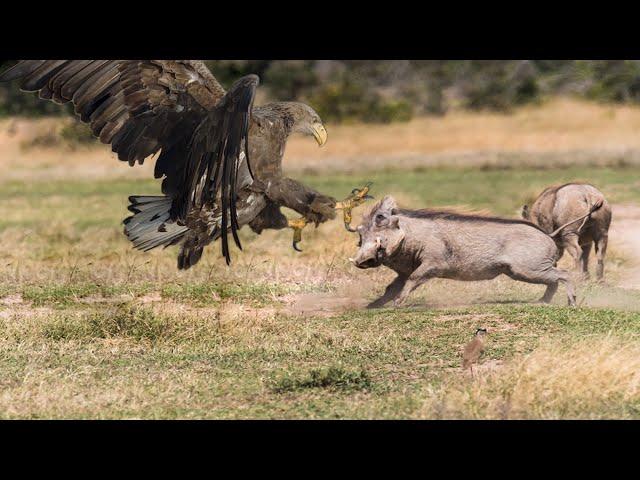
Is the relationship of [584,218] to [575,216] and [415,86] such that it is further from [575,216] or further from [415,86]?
[415,86]

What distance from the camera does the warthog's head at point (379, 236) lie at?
33.2 ft

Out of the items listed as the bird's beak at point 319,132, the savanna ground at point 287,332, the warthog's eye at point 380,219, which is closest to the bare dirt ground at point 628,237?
the savanna ground at point 287,332

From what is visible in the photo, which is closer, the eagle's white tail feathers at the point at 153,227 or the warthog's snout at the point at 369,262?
the eagle's white tail feathers at the point at 153,227

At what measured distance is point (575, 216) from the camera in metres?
11.2

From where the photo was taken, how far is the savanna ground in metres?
7.32

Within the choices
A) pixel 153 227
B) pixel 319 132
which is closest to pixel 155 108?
pixel 153 227

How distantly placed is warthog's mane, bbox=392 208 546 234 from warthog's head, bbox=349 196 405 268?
13 centimetres

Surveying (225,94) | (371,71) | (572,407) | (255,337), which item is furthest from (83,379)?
(371,71)

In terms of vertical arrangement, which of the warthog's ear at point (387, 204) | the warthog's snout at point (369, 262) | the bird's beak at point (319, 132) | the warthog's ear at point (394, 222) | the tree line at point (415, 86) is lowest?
the warthog's snout at point (369, 262)

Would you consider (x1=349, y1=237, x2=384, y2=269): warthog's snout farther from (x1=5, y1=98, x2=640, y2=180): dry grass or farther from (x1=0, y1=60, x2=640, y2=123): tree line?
(x1=0, y1=60, x2=640, y2=123): tree line

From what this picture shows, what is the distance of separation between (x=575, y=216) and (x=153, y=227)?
4.09m

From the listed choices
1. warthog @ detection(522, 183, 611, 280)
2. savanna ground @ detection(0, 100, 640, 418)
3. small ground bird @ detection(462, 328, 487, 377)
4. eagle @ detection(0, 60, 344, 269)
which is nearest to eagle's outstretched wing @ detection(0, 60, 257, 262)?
eagle @ detection(0, 60, 344, 269)

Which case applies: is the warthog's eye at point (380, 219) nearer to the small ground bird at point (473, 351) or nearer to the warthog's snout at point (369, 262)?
the warthog's snout at point (369, 262)

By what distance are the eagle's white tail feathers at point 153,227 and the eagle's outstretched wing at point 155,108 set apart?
0.85ft
